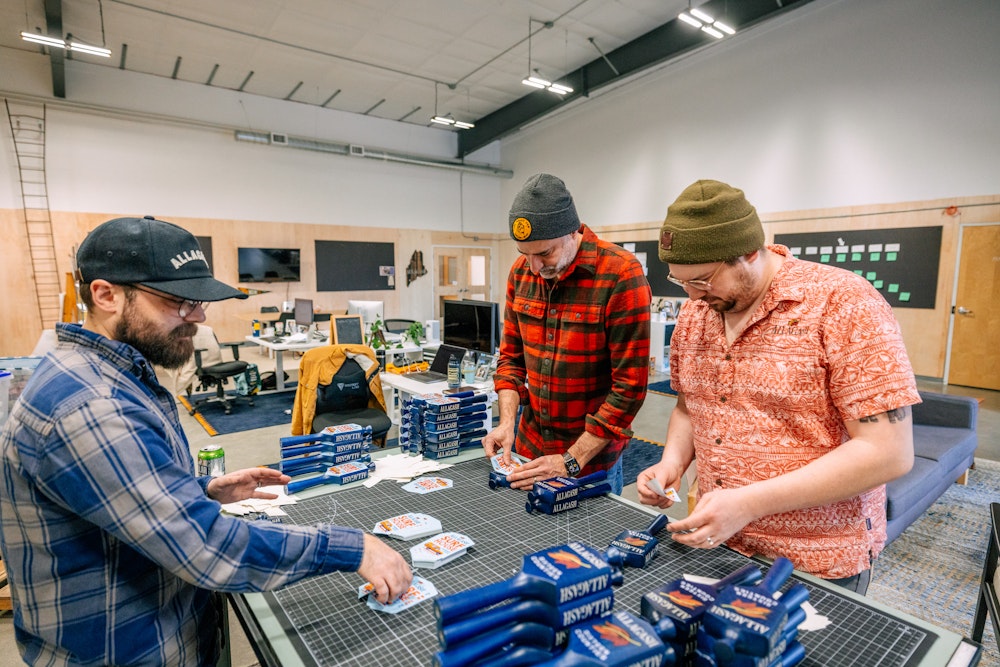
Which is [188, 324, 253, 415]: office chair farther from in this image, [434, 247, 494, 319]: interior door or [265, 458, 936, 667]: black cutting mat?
[434, 247, 494, 319]: interior door

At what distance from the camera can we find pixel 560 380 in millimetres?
1804

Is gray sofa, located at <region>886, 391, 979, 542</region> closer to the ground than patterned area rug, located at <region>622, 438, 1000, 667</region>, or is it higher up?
higher up

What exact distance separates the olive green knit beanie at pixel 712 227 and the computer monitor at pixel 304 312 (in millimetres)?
6502

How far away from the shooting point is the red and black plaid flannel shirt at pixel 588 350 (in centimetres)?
169

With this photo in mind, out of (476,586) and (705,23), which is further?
(705,23)

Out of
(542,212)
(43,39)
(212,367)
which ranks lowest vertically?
(212,367)

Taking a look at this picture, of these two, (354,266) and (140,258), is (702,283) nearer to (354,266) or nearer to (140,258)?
(140,258)

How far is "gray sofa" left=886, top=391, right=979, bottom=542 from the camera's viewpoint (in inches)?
106

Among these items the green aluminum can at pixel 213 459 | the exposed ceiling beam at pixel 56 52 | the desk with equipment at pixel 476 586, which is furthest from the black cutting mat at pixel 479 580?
the exposed ceiling beam at pixel 56 52

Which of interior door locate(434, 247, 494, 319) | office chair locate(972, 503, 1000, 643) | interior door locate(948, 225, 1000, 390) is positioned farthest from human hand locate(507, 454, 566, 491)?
interior door locate(434, 247, 494, 319)

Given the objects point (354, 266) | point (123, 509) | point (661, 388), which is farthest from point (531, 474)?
point (354, 266)

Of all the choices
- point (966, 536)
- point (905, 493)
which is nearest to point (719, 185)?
point (905, 493)

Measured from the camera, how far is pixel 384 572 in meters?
0.99

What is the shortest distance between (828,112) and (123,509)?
27.1 ft
